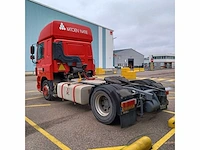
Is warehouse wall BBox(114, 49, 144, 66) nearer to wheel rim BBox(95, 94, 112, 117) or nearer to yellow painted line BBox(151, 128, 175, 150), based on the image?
wheel rim BBox(95, 94, 112, 117)

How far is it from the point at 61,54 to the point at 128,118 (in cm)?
344

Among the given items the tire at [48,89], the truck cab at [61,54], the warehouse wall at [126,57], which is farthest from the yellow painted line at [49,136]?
the warehouse wall at [126,57]

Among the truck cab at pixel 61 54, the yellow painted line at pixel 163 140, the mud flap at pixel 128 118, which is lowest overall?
the yellow painted line at pixel 163 140

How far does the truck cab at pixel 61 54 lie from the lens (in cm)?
575

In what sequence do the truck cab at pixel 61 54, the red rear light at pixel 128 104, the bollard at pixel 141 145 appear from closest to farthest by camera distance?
the bollard at pixel 141 145
the red rear light at pixel 128 104
the truck cab at pixel 61 54

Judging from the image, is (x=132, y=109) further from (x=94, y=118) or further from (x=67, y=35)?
(x=67, y=35)

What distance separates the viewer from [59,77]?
6.46 meters

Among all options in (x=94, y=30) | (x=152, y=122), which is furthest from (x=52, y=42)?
(x=94, y=30)

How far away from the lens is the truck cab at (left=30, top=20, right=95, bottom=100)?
575 cm

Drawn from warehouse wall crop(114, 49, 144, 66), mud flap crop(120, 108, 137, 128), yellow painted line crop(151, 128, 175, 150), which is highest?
warehouse wall crop(114, 49, 144, 66)

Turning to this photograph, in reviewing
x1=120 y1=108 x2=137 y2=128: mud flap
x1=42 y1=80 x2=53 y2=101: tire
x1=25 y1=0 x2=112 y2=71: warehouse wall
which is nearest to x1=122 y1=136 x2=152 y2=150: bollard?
x1=120 y1=108 x2=137 y2=128: mud flap

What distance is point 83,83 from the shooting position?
5160mm

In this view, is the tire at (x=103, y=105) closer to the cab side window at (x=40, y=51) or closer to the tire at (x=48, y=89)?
the tire at (x=48, y=89)

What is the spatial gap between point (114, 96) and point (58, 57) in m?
3.09
